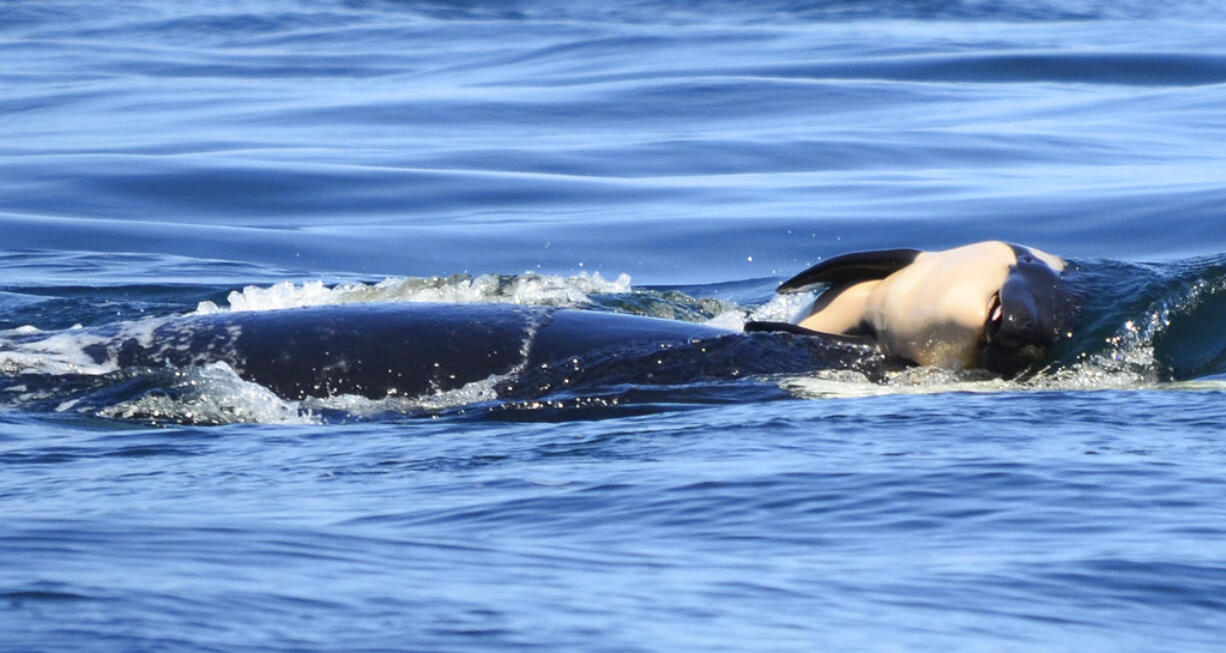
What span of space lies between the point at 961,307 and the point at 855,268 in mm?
521

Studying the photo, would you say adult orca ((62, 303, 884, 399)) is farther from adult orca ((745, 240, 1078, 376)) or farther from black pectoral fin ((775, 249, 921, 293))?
black pectoral fin ((775, 249, 921, 293))

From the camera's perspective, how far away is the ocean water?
140 inches

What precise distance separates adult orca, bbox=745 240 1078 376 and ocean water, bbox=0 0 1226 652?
13 cm

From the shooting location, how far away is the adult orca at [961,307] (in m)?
6.44

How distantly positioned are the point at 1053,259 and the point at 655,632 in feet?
13.0

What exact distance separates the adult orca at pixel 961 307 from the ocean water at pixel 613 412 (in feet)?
0.41

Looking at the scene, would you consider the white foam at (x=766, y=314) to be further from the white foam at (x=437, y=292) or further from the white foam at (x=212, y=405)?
the white foam at (x=212, y=405)

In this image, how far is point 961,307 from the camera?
255 inches

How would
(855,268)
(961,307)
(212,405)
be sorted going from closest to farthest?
1. (212,405)
2. (961,307)
3. (855,268)

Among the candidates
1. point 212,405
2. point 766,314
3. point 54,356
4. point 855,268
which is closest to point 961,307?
point 855,268


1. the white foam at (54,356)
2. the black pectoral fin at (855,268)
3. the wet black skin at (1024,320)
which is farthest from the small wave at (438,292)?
the wet black skin at (1024,320)

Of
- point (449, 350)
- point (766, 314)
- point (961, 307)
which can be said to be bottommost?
point (766, 314)

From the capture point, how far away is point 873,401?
19.4 feet

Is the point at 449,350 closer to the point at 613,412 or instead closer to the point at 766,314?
the point at 613,412
